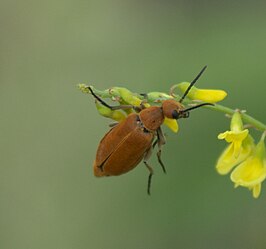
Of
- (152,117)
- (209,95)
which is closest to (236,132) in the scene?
(209,95)

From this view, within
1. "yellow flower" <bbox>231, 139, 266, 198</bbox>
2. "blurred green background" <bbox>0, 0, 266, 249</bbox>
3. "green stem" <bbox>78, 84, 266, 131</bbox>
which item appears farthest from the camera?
"blurred green background" <bbox>0, 0, 266, 249</bbox>

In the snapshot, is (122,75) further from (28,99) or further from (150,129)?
(150,129)

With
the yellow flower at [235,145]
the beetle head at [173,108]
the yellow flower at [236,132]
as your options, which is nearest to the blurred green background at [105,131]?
the yellow flower at [235,145]

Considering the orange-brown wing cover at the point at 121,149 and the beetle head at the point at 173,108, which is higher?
the beetle head at the point at 173,108

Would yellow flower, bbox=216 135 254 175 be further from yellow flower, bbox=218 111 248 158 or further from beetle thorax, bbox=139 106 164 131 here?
beetle thorax, bbox=139 106 164 131

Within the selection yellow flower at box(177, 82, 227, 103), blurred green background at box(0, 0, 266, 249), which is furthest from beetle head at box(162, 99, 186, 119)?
blurred green background at box(0, 0, 266, 249)

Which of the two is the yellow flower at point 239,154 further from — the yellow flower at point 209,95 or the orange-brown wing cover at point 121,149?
the orange-brown wing cover at point 121,149
